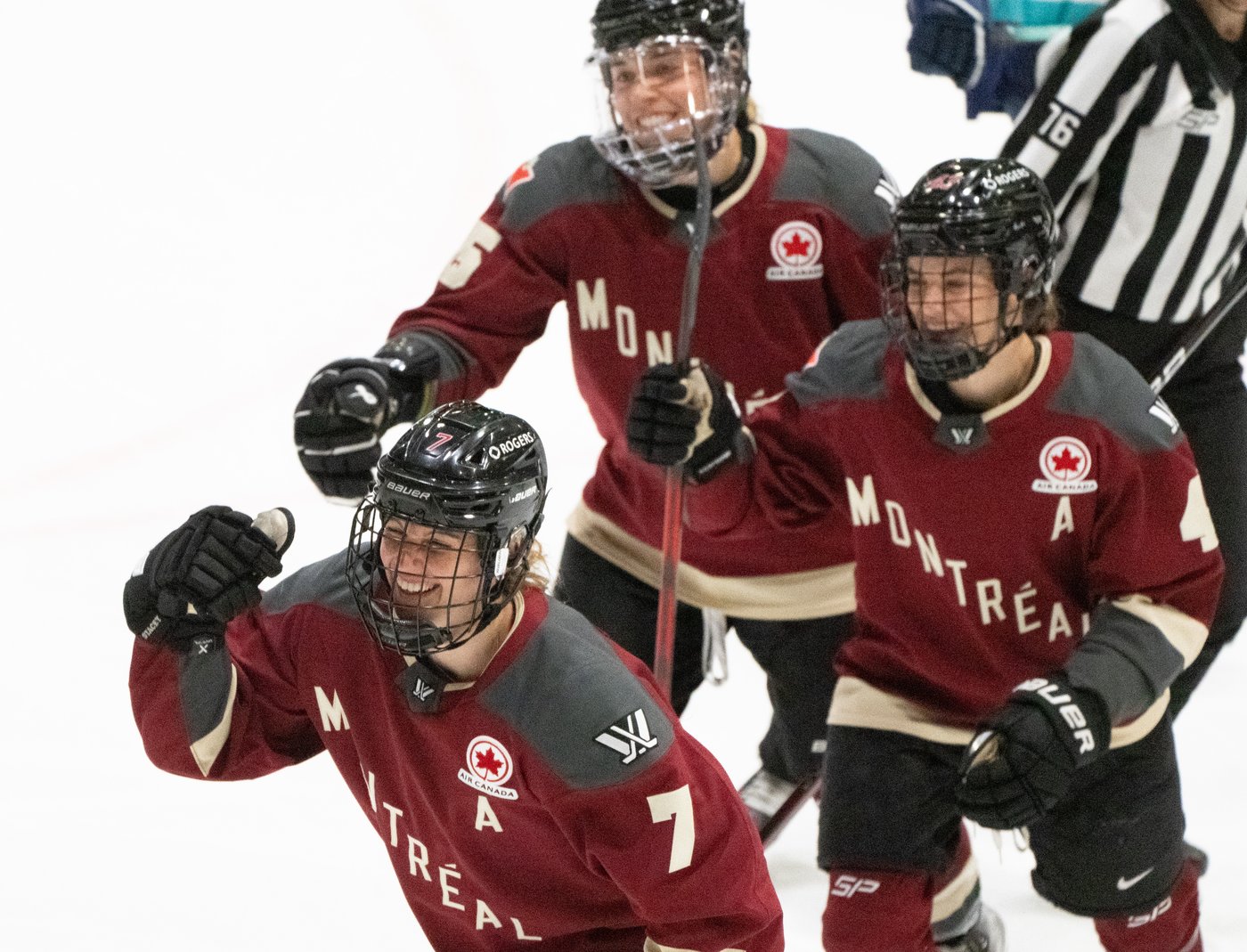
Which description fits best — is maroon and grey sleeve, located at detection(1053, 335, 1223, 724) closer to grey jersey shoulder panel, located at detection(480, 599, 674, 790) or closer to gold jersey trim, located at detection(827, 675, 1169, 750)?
gold jersey trim, located at detection(827, 675, 1169, 750)

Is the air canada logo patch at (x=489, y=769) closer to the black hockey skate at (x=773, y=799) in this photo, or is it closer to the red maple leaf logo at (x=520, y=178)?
the red maple leaf logo at (x=520, y=178)

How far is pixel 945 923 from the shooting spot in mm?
2672

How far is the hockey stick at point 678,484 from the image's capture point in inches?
101

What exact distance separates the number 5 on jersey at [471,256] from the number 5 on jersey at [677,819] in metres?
1.14

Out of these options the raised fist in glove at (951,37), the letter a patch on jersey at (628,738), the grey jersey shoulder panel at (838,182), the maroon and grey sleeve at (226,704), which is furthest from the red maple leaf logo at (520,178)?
the letter a patch on jersey at (628,738)

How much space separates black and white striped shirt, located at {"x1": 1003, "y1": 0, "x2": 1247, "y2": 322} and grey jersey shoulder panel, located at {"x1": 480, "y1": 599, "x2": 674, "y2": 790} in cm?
127

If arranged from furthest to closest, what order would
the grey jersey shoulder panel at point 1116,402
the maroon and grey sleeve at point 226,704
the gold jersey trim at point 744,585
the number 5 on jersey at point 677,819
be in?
the gold jersey trim at point 744,585 → the grey jersey shoulder panel at point 1116,402 → the maroon and grey sleeve at point 226,704 → the number 5 on jersey at point 677,819

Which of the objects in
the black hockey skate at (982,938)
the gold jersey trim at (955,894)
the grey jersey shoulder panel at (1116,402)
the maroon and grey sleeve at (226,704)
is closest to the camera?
the maroon and grey sleeve at (226,704)

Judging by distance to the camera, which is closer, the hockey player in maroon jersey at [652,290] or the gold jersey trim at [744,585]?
the hockey player in maroon jersey at [652,290]

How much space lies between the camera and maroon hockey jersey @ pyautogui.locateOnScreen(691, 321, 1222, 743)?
2.32 meters

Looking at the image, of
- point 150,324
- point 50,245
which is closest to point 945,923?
point 150,324

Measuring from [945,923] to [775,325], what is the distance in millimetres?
876

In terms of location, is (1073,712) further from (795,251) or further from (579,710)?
(795,251)

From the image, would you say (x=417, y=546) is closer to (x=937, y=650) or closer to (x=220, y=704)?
(x=220, y=704)
